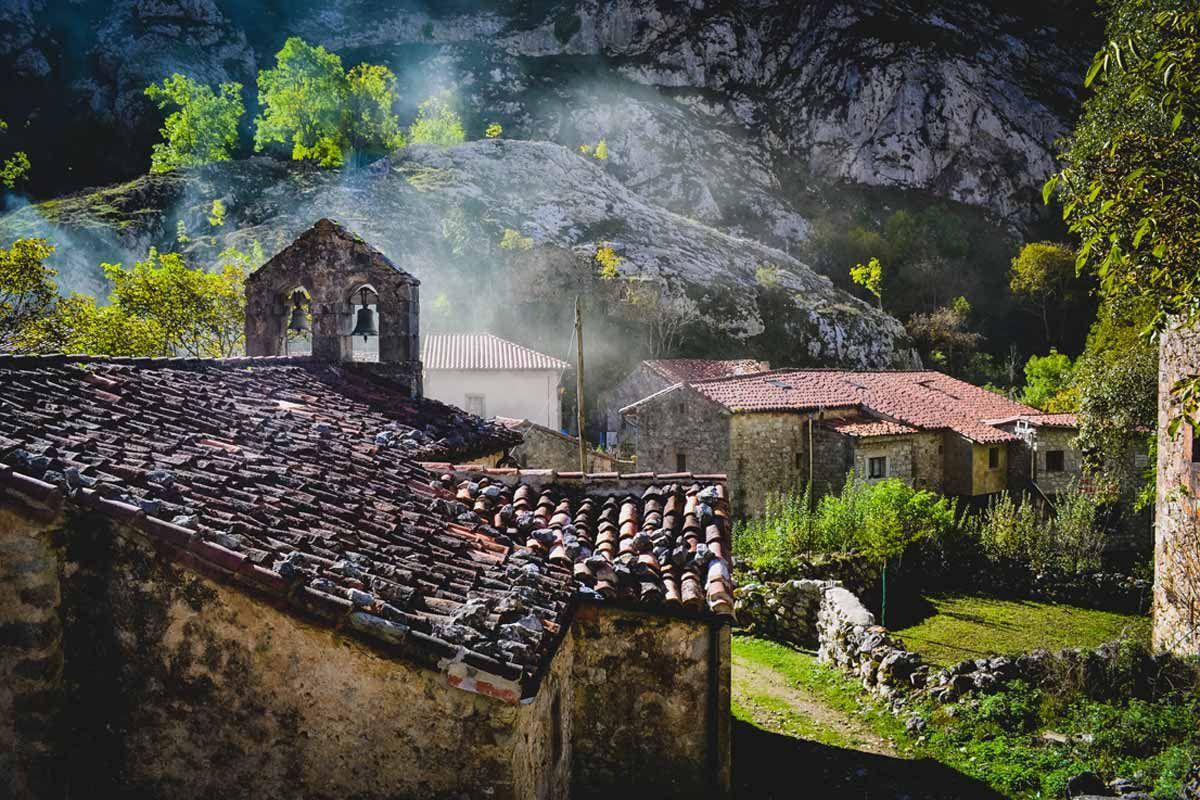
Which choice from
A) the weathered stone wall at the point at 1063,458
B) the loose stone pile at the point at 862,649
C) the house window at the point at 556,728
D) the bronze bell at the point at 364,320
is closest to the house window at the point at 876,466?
the weathered stone wall at the point at 1063,458

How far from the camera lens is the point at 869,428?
29031mm

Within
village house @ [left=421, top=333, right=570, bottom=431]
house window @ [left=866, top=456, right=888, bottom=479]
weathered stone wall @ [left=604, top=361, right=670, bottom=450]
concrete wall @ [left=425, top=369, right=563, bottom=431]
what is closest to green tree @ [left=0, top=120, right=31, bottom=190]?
village house @ [left=421, top=333, right=570, bottom=431]

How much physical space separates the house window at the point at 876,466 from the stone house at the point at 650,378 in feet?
27.4

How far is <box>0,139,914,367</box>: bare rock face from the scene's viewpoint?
51.8 meters

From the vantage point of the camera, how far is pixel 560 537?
7.07 metres

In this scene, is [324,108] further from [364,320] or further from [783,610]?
[783,610]

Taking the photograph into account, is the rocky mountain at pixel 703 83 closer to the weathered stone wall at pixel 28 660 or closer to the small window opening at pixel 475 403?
the small window opening at pixel 475 403

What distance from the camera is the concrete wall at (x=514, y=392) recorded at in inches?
1459

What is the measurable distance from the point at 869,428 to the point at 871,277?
44783mm

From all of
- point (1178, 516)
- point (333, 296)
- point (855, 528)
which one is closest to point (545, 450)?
point (855, 528)

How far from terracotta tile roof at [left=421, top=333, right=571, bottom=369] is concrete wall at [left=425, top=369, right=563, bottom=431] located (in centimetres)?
33

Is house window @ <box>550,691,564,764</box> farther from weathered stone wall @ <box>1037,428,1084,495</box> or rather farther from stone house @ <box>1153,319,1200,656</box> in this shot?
weathered stone wall @ <box>1037,428,1084,495</box>

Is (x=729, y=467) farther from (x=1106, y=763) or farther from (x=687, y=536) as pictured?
(x=687, y=536)

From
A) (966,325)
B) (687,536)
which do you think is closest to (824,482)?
(687,536)
